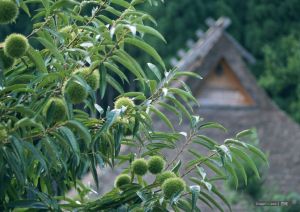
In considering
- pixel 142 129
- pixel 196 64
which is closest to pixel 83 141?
pixel 142 129

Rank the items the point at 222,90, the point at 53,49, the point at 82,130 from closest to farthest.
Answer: the point at 82,130 → the point at 53,49 → the point at 222,90

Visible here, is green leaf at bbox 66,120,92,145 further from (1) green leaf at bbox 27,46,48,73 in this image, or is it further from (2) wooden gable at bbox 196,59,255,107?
(2) wooden gable at bbox 196,59,255,107

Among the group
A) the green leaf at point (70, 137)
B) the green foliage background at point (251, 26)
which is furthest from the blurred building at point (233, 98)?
the green leaf at point (70, 137)

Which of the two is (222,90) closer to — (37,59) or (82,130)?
(37,59)

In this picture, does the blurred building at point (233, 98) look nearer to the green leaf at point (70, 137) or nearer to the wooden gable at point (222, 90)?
the wooden gable at point (222, 90)

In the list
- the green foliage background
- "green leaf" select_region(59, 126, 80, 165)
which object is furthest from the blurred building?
"green leaf" select_region(59, 126, 80, 165)

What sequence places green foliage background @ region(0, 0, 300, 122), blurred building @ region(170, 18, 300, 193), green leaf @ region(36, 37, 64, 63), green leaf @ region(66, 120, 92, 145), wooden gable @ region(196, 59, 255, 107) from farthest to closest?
1. green foliage background @ region(0, 0, 300, 122)
2. wooden gable @ region(196, 59, 255, 107)
3. blurred building @ region(170, 18, 300, 193)
4. green leaf @ region(36, 37, 64, 63)
5. green leaf @ region(66, 120, 92, 145)

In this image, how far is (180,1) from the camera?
99.6 feet

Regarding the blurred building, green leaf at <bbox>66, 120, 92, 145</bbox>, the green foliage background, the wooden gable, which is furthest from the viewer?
the green foliage background

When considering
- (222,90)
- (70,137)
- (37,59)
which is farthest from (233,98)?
(70,137)

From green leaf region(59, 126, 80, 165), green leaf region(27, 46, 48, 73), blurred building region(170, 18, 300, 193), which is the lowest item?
blurred building region(170, 18, 300, 193)

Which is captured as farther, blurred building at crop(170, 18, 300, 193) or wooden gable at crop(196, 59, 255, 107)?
wooden gable at crop(196, 59, 255, 107)

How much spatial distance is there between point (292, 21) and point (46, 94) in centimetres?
2551

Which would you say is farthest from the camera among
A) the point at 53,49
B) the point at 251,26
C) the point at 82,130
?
the point at 251,26
